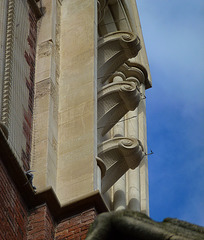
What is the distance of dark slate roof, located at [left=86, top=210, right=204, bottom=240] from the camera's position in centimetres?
542

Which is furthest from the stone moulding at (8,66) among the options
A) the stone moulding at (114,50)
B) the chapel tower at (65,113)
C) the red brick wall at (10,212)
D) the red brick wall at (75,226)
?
the stone moulding at (114,50)

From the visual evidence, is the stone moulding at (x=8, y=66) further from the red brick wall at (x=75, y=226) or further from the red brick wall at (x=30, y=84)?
the red brick wall at (x=75, y=226)

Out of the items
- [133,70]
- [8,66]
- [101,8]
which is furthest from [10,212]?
[133,70]

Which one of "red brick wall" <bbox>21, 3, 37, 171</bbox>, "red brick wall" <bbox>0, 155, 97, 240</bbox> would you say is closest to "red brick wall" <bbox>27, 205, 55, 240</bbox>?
"red brick wall" <bbox>0, 155, 97, 240</bbox>

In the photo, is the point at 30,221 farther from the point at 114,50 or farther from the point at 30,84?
the point at 114,50

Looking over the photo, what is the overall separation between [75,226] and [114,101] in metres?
3.49

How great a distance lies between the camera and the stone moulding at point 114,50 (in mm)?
14906

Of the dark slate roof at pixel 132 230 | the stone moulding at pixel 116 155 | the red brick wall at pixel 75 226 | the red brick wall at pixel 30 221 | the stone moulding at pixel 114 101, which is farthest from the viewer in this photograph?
the stone moulding at pixel 114 101

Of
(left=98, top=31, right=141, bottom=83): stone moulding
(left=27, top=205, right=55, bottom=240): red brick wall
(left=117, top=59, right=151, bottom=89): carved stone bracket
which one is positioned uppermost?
(left=98, top=31, right=141, bottom=83): stone moulding

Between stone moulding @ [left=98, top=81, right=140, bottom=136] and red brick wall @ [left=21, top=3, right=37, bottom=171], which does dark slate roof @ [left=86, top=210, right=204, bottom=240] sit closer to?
red brick wall @ [left=21, top=3, right=37, bottom=171]

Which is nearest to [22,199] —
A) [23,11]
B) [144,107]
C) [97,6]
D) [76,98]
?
[76,98]

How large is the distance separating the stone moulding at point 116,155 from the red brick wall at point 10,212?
2.52m

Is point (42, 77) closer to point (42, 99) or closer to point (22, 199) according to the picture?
point (42, 99)

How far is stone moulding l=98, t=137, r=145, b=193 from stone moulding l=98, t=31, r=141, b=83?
170 centimetres
